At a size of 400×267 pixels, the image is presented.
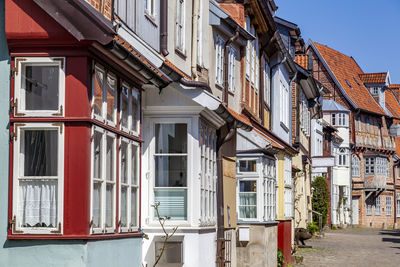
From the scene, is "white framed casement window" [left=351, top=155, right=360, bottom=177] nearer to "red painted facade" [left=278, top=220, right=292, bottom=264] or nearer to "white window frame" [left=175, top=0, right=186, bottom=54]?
"red painted facade" [left=278, top=220, right=292, bottom=264]

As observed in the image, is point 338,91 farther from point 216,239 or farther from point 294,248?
point 216,239

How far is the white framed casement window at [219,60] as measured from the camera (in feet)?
60.7

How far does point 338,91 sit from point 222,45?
52.9 m

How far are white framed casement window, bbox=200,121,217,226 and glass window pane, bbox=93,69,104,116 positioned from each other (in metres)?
4.54

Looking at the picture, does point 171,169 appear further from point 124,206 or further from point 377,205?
point 377,205

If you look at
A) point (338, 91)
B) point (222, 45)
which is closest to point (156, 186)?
point (222, 45)

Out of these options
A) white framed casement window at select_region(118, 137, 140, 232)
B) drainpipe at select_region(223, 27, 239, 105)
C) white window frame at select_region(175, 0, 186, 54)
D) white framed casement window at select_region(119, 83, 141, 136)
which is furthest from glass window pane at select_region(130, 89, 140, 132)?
drainpipe at select_region(223, 27, 239, 105)

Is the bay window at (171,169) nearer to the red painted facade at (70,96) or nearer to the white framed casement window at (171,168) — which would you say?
the white framed casement window at (171,168)

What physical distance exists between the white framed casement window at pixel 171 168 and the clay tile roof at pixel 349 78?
5847cm

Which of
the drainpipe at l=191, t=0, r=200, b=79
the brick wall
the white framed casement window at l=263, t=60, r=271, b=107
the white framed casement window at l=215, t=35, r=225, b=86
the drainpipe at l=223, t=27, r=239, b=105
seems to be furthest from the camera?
the white framed casement window at l=263, t=60, r=271, b=107

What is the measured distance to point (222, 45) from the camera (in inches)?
758

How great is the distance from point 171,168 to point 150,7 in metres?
2.56

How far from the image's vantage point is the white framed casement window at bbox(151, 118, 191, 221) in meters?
13.3

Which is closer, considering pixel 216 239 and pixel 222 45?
pixel 216 239
